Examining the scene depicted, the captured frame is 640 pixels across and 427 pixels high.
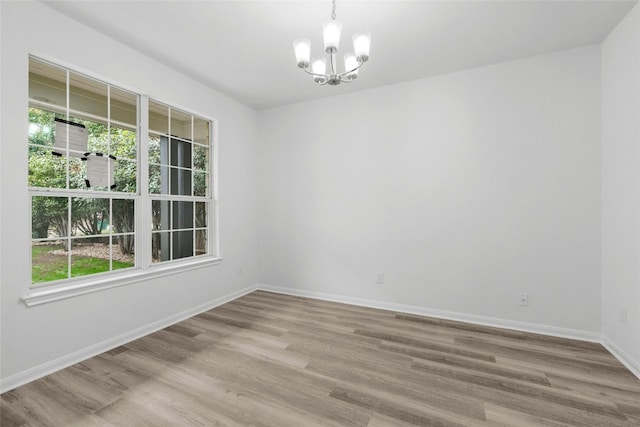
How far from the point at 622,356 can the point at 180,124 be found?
5.10m

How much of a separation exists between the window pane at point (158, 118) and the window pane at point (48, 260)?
1497 millimetres

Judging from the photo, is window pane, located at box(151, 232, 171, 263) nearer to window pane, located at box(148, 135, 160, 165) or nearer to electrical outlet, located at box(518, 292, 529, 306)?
window pane, located at box(148, 135, 160, 165)

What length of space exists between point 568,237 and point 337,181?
8.71ft

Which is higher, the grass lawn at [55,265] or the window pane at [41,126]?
the window pane at [41,126]

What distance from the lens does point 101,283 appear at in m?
2.55

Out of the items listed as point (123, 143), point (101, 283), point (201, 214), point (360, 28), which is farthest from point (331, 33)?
point (201, 214)

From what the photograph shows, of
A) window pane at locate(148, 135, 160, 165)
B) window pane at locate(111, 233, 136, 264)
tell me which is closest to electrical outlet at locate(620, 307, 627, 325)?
window pane at locate(111, 233, 136, 264)

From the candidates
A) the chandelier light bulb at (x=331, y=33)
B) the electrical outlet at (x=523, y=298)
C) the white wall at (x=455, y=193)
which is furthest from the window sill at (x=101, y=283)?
the electrical outlet at (x=523, y=298)

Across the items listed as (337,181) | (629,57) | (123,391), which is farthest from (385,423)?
(629,57)

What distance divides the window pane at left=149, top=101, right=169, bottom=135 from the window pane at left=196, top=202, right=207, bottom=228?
103 centimetres

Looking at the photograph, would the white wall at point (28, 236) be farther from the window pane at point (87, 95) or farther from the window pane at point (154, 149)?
the window pane at point (154, 149)

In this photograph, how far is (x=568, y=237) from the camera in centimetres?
284

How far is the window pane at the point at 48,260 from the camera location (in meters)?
2.37

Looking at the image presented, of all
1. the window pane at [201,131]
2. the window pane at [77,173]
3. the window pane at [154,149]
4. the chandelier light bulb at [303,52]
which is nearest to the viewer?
the chandelier light bulb at [303,52]
